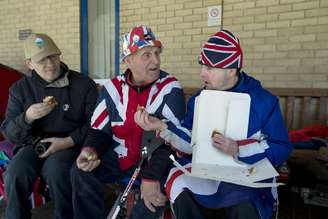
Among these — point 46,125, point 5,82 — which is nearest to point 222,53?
point 46,125

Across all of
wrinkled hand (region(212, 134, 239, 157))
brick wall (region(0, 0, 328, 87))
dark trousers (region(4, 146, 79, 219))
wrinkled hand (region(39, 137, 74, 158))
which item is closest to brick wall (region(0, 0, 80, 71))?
brick wall (region(0, 0, 328, 87))

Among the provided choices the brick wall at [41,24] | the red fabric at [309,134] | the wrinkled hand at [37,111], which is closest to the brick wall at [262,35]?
the red fabric at [309,134]

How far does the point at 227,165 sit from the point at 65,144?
125 cm

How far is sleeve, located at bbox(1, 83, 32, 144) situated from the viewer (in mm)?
2323

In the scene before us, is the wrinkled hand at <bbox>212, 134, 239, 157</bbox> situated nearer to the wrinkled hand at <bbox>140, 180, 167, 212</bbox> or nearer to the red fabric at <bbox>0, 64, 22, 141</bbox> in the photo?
the wrinkled hand at <bbox>140, 180, 167, 212</bbox>

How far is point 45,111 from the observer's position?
2271 mm

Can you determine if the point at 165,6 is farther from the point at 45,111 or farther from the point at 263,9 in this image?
the point at 45,111

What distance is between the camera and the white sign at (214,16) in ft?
13.0

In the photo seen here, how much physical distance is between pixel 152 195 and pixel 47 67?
1.31 m

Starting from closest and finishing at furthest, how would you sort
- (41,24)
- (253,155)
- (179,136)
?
1. (253,155)
2. (179,136)
3. (41,24)

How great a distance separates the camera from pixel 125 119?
6.82 ft

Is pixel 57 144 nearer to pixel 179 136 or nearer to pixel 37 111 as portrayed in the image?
pixel 37 111

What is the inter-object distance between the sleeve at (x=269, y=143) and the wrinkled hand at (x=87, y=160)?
0.86m

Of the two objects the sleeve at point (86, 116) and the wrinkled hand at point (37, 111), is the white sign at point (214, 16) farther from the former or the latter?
the wrinkled hand at point (37, 111)
